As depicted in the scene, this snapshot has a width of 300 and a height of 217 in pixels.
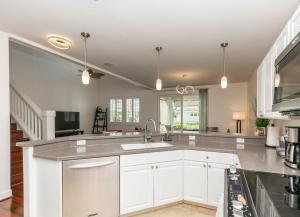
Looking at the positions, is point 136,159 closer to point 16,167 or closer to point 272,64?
point 272,64

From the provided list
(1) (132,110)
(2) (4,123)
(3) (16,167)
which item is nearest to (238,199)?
(2) (4,123)

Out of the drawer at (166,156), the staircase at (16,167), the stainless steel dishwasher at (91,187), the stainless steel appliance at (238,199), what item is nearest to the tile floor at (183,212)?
the stainless steel dishwasher at (91,187)

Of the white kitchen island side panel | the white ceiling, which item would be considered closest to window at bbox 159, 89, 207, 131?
the white ceiling

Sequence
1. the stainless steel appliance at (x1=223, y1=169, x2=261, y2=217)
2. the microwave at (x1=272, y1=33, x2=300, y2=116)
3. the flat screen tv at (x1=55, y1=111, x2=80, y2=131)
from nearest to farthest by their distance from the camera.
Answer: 1. the stainless steel appliance at (x1=223, y1=169, x2=261, y2=217)
2. the microwave at (x1=272, y1=33, x2=300, y2=116)
3. the flat screen tv at (x1=55, y1=111, x2=80, y2=131)

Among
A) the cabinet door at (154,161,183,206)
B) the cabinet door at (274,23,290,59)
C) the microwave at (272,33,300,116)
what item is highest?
the cabinet door at (274,23,290,59)

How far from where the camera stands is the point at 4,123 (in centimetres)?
326

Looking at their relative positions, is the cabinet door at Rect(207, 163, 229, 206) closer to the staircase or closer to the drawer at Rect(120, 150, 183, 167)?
the drawer at Rect(120, 150, 183, 167)

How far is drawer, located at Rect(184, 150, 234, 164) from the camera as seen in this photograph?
103 inches

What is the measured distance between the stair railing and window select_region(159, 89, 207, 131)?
13.3ft

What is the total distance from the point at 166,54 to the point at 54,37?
1.96 meters

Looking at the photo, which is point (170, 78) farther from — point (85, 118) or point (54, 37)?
point (85, 118)

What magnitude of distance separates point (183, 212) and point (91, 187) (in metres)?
1.28

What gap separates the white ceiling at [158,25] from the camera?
89.6 inches

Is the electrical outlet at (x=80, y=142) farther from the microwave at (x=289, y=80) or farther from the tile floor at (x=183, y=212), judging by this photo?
the microwave at (x=289, y=80)
